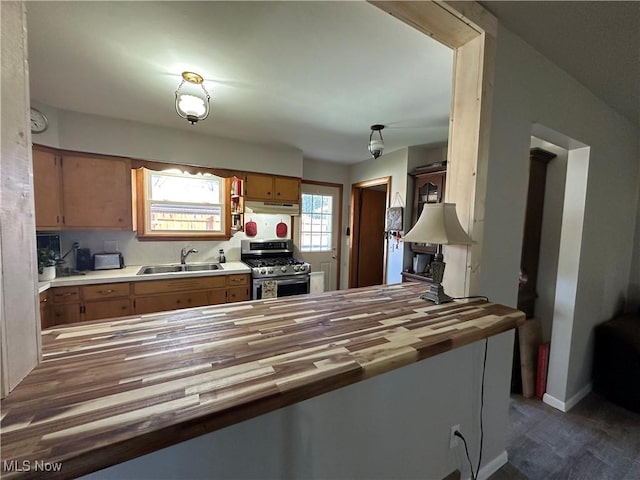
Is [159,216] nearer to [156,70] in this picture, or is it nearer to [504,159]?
[156,70]

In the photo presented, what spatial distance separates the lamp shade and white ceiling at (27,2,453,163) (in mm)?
993

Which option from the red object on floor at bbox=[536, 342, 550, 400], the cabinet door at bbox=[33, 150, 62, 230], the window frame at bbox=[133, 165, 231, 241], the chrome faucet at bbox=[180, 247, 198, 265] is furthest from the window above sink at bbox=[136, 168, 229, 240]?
the red object on floor at bbox=[536, 342, 550, 400]

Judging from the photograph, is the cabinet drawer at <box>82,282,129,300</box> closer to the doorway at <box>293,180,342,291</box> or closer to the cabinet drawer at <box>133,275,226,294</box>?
the cabinet drawer at <box>133,275,226,294</box>

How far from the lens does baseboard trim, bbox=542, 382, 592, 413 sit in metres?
2.18

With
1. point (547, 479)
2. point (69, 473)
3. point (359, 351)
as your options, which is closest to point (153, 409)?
point (69, 473)

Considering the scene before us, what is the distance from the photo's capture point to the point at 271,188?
A: 12.0ft

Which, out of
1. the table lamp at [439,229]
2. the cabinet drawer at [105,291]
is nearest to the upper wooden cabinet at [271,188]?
the cabinet drawer at [105,291]

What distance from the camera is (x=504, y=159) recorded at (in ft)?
4.58

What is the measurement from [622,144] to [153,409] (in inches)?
144

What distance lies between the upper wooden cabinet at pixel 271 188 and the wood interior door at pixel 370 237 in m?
1.44

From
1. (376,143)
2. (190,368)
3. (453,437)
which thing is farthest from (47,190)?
(453,437)

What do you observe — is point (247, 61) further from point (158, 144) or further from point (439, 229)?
point (158, 144)

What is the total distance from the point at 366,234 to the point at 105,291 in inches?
146

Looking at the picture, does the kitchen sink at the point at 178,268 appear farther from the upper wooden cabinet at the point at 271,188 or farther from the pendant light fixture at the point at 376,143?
the pendant light fixture at the point at 376,143
